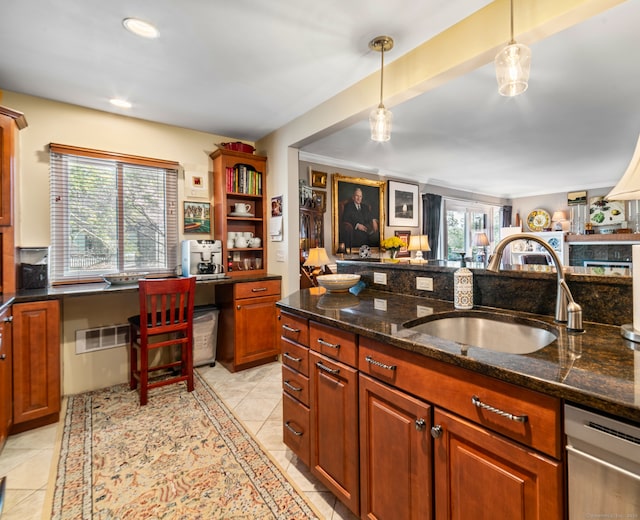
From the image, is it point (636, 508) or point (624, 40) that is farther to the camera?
point (624, 40)

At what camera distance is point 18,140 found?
247 cm

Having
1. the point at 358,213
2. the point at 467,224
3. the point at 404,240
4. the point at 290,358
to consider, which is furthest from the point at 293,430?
the point at 467,224

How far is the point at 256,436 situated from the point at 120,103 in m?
2.83

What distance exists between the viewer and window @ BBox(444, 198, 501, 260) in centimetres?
674

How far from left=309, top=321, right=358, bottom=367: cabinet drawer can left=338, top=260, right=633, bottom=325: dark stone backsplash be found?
2.25ft

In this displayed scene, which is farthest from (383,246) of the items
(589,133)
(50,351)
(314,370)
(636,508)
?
(636,508)

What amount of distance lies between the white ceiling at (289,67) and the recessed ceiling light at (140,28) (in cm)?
3

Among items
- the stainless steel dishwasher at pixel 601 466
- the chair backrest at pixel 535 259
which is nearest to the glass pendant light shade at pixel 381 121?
the stainless steel dishwasher at pixel 601 466

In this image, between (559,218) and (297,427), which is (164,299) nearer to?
(297,427)

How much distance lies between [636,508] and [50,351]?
9.55ft

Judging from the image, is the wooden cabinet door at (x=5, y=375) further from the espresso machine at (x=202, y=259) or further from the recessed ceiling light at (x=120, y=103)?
the recessed ceiling light at (x=120, y=103)

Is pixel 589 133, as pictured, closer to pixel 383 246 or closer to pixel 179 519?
pixel 383 246

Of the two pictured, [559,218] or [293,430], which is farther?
[559,218]

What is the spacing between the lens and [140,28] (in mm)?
1777
